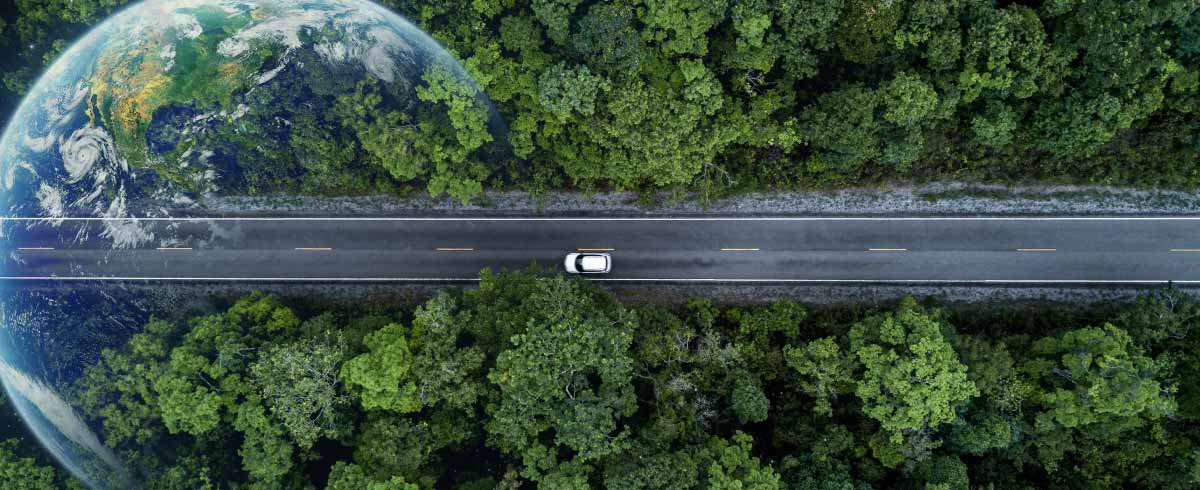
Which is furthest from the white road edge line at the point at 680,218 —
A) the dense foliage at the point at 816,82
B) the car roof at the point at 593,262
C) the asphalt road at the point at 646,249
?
the car roof at the point at 593,262

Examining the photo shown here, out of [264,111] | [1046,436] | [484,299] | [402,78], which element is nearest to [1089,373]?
[1046,436]

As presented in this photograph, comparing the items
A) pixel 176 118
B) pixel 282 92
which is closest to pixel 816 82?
pixel 282 92

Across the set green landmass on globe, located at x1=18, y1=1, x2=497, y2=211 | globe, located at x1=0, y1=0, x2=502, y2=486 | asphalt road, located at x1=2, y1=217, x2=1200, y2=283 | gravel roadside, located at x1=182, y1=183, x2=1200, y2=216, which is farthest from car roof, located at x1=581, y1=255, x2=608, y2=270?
globe, located at x1=0, y1=0, x2=502, y2=486

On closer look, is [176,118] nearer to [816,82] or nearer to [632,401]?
[632,401]

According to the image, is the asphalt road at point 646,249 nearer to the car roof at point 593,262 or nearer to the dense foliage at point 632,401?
the car roof at point 593,262

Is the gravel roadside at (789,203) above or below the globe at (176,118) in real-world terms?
below

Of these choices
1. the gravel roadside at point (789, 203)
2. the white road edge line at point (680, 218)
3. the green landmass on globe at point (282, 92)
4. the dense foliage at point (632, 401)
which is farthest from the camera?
the white road edge line at point (680, 218)

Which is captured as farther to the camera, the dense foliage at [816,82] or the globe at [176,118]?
the globe at [176,118]
